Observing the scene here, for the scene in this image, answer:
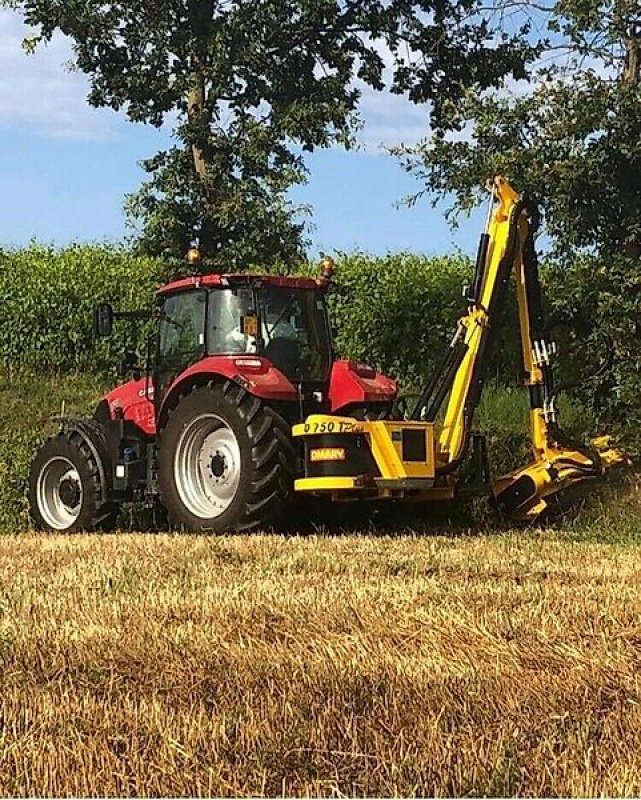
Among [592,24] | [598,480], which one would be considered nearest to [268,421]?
[598,480]

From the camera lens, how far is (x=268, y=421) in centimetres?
978

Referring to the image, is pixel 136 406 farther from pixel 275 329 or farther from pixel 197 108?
pixel 197 108

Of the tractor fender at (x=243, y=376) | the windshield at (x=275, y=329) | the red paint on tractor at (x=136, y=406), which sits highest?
the windshield at (x=275, y=329)

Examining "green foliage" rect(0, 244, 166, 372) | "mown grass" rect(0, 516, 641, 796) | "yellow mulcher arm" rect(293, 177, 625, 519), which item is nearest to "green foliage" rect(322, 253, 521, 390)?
"green foliage" rect(0, 244, 166, 372)

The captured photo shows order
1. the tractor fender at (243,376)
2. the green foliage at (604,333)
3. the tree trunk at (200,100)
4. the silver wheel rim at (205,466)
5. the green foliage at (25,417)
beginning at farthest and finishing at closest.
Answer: the tree trunk at (200,100) < the green foliage at (25,417) < the green foliage at (604,333) < the silver wheel rim at (205,466) < the tractor fender at (243,376)

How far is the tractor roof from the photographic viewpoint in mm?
10367

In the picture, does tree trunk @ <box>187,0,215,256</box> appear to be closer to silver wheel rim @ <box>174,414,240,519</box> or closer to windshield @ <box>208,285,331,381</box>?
windshield @ <box>208,285,331,381</box>

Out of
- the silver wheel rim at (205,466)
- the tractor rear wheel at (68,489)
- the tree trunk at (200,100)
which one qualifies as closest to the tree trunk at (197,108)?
the tree trunk at (200,100)

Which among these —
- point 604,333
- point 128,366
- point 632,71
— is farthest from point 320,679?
point 632,71

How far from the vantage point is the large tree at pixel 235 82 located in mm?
19297

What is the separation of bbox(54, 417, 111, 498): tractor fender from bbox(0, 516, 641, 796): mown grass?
134 inches

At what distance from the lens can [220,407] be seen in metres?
9.94

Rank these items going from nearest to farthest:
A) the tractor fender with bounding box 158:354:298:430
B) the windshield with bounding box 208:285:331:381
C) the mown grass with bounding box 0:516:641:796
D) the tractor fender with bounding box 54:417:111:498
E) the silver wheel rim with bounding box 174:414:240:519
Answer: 1. the mown grass with bounding box 0:516:641:796
2. the tractor fender with bounding box 158:354:298:430
3. the silver wheel rim with bounding box 174:414:240:519
4. the windshield with bounding box 208:285:331:381
5. the tractor fender with bounding box 54:417:111:498

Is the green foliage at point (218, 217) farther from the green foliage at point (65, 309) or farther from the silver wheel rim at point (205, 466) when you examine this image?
the silver wheel rim at point (205, 466)
